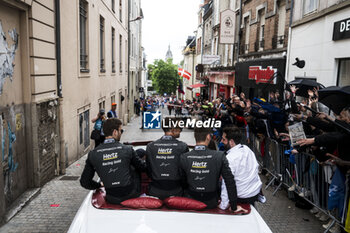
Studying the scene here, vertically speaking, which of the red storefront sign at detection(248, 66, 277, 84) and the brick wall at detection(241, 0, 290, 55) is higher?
the brick wall at detection(241, 0, 290, 55)

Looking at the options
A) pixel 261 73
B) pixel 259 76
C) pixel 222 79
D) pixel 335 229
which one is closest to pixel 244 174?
pixel 335 229

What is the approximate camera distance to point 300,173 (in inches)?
239

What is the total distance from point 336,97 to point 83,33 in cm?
940

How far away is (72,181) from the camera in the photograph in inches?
305

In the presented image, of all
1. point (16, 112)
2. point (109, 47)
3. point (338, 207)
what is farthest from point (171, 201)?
point (109, 47)

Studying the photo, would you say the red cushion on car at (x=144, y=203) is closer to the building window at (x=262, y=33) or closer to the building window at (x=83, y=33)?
the building window at (x=83, y=33)

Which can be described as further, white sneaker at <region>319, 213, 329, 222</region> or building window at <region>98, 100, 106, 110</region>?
building window at <region>98, 100, 106, 110</region>

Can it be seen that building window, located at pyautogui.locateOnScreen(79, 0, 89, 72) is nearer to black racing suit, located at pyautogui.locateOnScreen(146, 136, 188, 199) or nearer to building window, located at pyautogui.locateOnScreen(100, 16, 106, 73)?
Answer: building window, located at pyautogui.locateOnScreen(100, 16, 106, 73)

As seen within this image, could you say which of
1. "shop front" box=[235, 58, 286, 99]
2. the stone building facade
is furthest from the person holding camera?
"shop front" box=[235, 58, 286, 99]

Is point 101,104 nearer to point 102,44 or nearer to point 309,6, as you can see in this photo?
point 102,44

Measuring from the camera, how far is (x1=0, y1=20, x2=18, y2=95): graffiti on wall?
5.60 meters

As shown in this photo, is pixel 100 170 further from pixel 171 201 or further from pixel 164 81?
pixel 164 81

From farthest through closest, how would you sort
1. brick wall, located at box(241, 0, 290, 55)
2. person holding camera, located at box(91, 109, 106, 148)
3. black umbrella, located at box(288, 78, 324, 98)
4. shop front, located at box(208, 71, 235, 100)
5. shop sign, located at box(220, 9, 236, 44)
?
shop front, located at box(208, 71, 235, 100) → shop sign, located at box(220, 9, 236, 44) → brick wall, located at box(241, 0, 290, 55) → person holding camera, located at box(91, 109, 106, 148) → black umbrella, located at box(288, 78, 324, 98)

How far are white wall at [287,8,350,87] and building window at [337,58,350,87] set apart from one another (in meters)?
0.11
